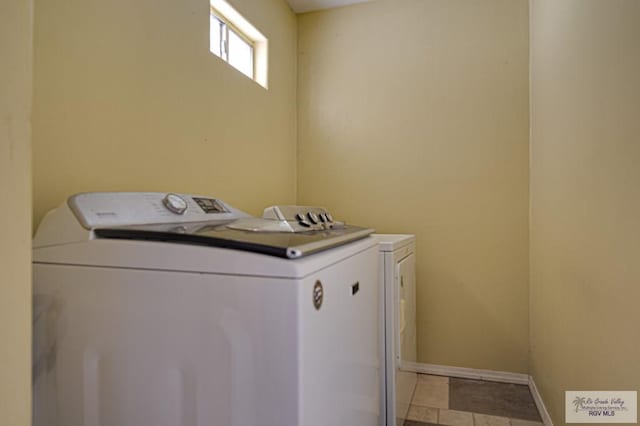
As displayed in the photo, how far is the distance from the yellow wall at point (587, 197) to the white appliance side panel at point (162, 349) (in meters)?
0.99

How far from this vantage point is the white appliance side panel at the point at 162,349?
687mm

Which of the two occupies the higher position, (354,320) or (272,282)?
(272,282)

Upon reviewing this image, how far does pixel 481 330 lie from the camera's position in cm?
233

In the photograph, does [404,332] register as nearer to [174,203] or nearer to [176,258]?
[174,203]

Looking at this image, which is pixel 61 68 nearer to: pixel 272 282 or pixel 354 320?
pixel 272 282

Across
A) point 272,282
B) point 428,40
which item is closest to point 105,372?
point 272,282

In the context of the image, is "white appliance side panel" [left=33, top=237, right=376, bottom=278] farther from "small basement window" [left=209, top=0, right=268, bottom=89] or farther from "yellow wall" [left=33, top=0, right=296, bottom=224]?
"small basement window" [left=209, top=0, right=268, bottom=89]

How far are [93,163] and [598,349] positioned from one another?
179 cm

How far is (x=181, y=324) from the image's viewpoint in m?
0.75

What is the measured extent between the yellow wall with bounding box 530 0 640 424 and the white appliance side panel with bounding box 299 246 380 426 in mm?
737

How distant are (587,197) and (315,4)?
2.19 m

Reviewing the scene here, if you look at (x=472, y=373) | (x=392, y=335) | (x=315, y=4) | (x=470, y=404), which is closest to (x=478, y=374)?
(x=472, y=373)

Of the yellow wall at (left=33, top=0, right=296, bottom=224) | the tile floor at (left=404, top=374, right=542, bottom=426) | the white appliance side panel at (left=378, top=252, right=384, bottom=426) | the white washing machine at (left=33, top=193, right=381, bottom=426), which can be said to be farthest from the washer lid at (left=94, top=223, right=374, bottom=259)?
the tile floor at (left=404, top=374, right=542, bottom=426)

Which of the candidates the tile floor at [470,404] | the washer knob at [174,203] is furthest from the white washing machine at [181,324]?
the tile floor at [470,404]
